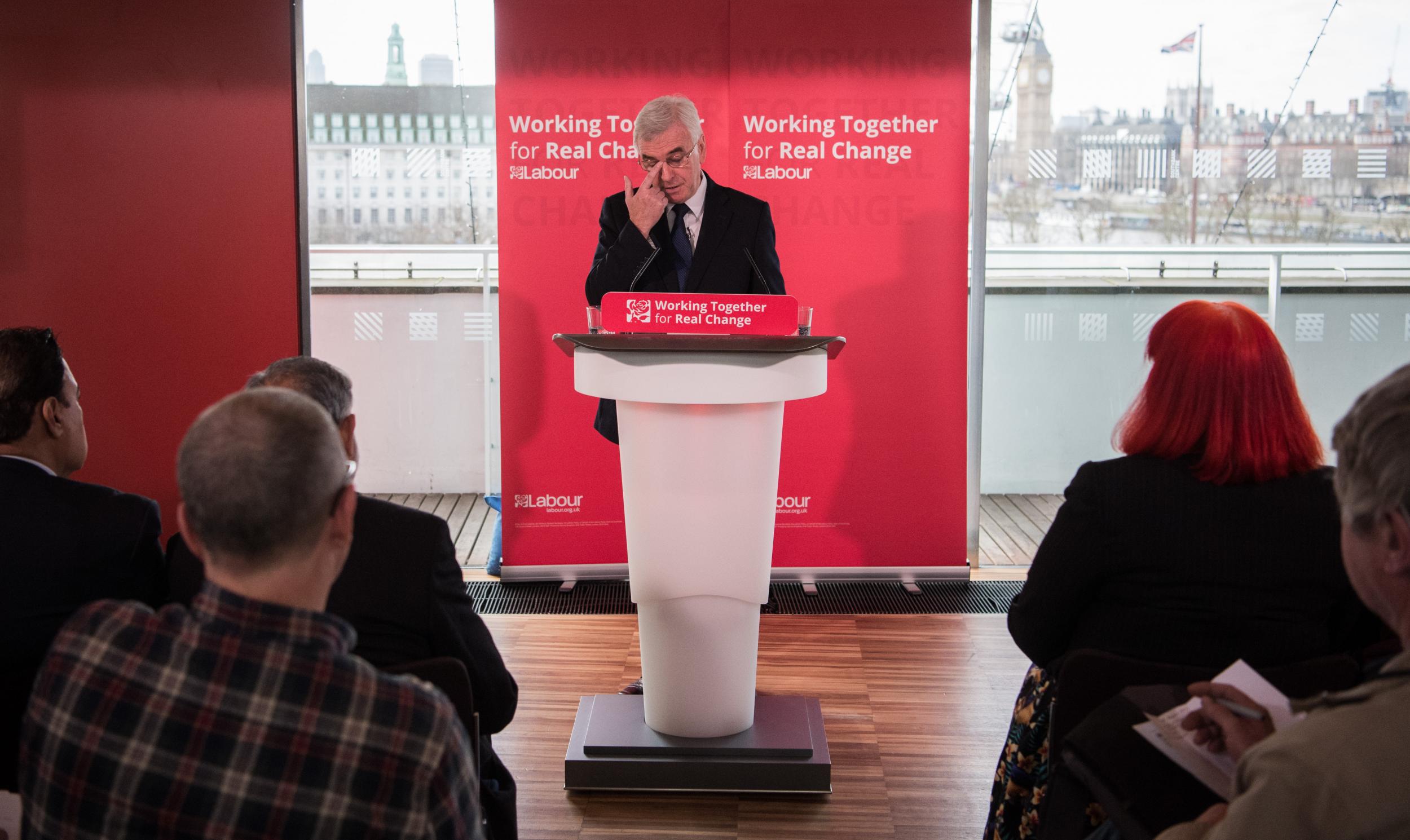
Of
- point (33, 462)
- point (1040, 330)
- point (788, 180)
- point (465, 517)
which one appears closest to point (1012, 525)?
point (1040, 330)

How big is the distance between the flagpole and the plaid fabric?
448 cm

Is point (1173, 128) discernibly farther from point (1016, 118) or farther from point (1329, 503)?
point (1329, 503)

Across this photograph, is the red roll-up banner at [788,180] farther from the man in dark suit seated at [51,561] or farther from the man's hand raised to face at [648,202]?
the man in dark suit seated at [51,561]

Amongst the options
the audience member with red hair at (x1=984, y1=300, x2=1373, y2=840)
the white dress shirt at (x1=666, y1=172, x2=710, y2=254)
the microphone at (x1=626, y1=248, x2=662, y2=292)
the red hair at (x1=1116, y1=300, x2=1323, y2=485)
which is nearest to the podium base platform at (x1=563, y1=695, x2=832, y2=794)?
the audience member with red hair at (x1=984, y1=300, x2=1373, y2=840)

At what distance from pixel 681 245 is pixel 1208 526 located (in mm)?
1937

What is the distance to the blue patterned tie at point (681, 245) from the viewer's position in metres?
3.26

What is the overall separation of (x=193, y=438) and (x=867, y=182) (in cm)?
359

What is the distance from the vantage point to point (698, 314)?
231 cm

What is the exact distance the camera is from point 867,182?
170 inches

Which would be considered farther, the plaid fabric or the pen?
the pen

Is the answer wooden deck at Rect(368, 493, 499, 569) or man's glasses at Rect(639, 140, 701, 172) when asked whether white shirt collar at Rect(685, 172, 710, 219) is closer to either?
man's glasses at Rect(639, 140, 701, 172)

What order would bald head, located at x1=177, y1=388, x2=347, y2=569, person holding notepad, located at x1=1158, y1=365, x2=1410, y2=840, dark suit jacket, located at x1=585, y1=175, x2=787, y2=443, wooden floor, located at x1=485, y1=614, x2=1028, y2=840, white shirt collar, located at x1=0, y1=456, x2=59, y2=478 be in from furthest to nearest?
dark suit jacket, located at x1=585, y1=175, x2=787, y2=443 < wooden floor, located at x1=485, y1=614, x2=1028, y2=840 < white shirt collar, located at x1=0, y1=456, x2=59, y2=478 < bald head, located at x1=177, y1=388, x2=347, y2=569 < person holding notepad, located at x1=1158, y1=365, x2=1410, y2=840

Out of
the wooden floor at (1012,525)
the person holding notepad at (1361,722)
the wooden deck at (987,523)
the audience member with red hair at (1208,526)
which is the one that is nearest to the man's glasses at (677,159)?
the audience member with red hair at (1208,526)

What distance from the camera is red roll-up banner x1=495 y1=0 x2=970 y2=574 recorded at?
4281 mm
